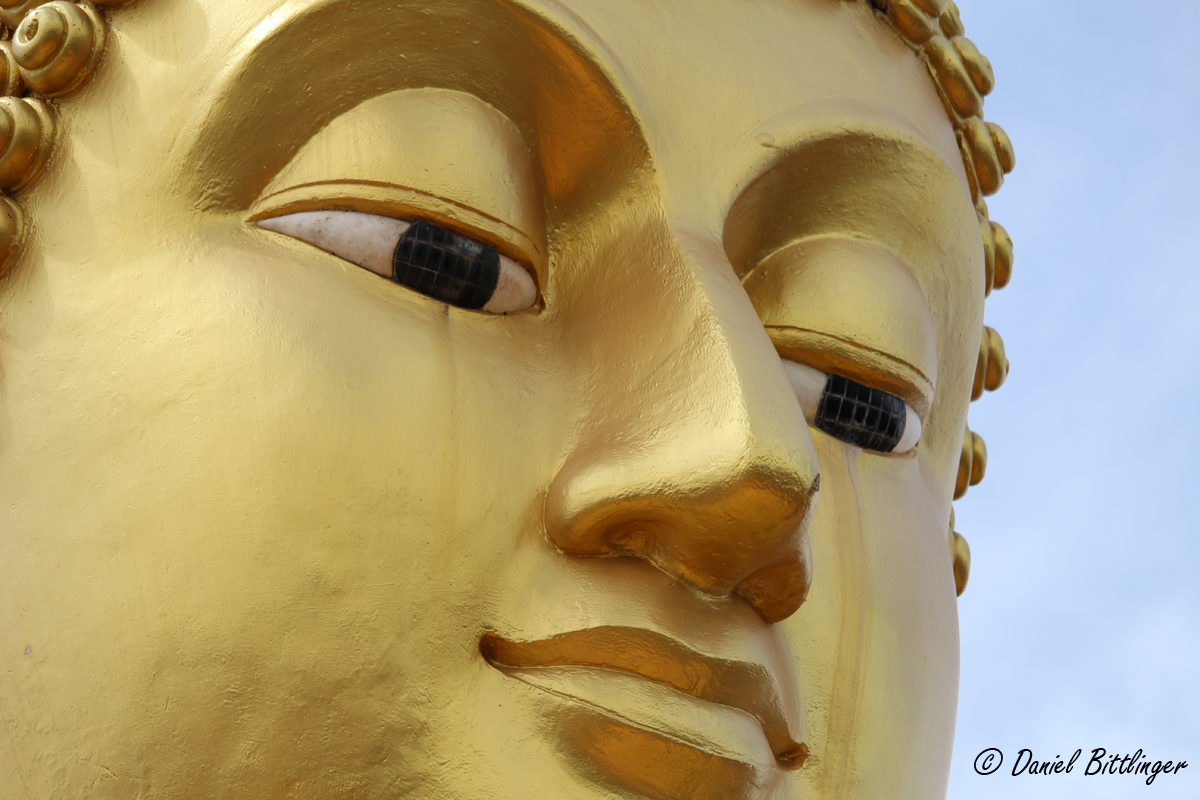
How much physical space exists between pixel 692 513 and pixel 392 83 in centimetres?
93

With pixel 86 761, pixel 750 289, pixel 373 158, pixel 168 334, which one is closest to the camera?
pixel 86 761

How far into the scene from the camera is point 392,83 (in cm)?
247

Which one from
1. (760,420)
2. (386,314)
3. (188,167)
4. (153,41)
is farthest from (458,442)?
(153,41)

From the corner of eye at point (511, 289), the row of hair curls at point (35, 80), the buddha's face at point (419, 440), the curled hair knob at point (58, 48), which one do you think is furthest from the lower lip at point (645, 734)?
the curled hair knob at point (58, 48)

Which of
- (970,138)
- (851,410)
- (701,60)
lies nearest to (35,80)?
(701,60)

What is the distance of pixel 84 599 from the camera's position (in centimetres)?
215

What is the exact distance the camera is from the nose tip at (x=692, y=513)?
2186 mm

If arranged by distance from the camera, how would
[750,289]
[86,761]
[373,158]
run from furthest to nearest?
1. [750,289]
2. [373,158]
3. [86,761]

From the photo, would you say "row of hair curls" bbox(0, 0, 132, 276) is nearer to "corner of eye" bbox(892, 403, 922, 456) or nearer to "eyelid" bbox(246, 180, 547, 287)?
"eyelid" bbox(246, 180, 547, 287)

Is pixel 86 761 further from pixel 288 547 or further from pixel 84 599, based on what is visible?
pixel 288 547

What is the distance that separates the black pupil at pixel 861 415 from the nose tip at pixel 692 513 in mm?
559

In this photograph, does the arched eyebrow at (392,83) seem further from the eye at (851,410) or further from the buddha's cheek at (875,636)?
the buddha's cheek at (875,636)

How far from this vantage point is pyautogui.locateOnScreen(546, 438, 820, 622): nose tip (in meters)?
2.19

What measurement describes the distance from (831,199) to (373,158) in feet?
3.22
